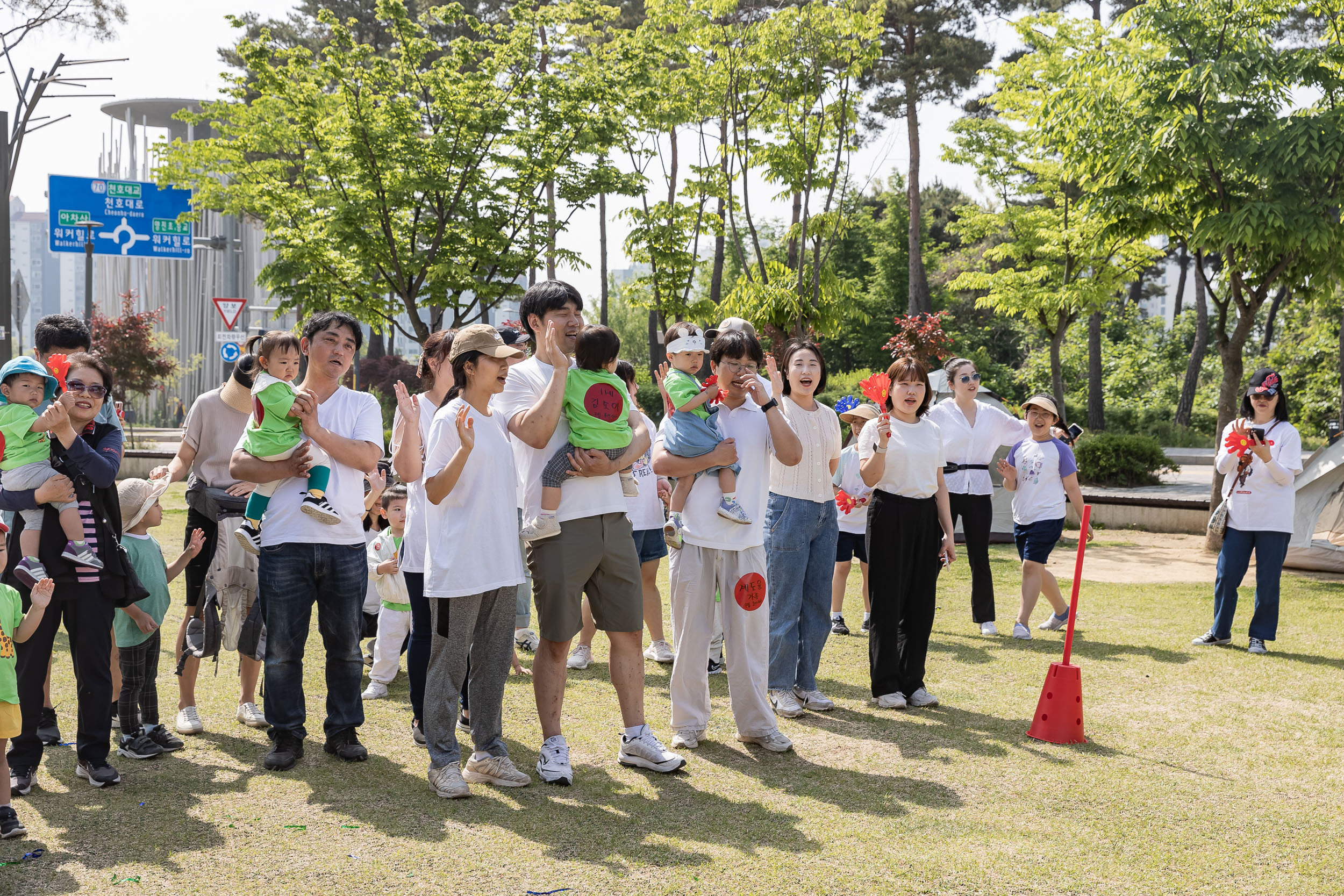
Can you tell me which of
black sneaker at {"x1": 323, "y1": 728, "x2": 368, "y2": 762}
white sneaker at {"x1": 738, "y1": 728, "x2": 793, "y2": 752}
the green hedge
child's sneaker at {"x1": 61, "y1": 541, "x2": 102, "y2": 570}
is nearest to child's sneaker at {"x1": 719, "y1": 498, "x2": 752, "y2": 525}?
white sneaker at {"x1": 738, "y1": 728, "x2": 793, "y2": 752}

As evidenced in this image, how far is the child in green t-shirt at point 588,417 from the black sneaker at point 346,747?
4.35 ft

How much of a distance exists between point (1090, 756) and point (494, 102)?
42.4 feet

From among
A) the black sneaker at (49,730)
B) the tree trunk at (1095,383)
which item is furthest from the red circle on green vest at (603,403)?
the tree trunk at (1095,383)

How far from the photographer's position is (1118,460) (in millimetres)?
20031

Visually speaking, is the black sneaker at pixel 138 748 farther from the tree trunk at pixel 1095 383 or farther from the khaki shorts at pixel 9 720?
the tree trunk at pixel 1095 383

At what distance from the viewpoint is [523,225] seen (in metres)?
16.2

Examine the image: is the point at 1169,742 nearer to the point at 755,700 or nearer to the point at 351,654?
the point at 755,700

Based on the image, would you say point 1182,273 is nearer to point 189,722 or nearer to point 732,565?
point 732,565

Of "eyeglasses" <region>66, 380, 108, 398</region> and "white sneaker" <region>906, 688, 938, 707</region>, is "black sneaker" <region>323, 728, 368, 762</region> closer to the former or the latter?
"eyeglasses" <region>66, 380, 108, 398</region>

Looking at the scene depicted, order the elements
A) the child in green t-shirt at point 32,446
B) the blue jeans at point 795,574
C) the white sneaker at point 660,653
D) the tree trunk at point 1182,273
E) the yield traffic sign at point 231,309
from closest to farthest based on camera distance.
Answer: the child in green t-shirt at point 32,446 → the blue jeans at point 795,574 → the white sneaker at point 660,653 → the yield traffic sign at point 231,309 → the tree trunk at point 1182,273

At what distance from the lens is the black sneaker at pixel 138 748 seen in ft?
15.4

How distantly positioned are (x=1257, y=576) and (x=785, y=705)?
3.84 m

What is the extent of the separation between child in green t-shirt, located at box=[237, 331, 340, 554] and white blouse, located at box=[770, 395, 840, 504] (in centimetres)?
215

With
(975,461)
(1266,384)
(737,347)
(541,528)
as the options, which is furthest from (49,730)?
(1266,384)
